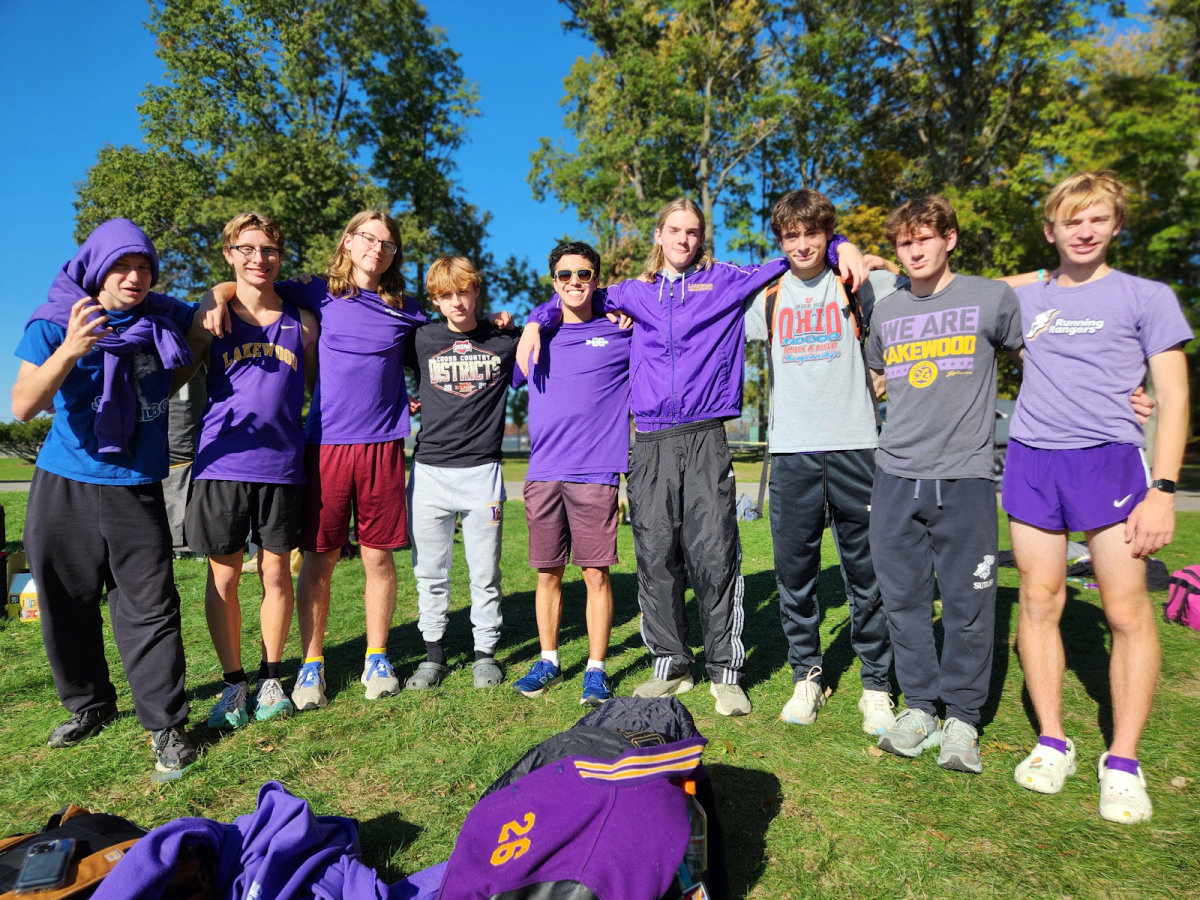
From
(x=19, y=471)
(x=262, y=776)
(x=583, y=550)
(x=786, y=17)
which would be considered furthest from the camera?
(x=786, y=17)

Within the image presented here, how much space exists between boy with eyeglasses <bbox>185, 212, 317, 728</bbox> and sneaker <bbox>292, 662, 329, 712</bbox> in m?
0.08

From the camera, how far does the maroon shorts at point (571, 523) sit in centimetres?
394

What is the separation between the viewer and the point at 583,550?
396 centimetres

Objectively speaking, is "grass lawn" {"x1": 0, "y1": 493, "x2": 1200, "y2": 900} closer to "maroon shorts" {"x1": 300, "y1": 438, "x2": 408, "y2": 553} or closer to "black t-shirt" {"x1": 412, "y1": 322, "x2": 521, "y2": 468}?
"maroon shorts" {"x1": 300, "y1": 438, "x2": 408, "y2": 553}

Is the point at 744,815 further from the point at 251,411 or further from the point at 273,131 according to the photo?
the point at 273,131

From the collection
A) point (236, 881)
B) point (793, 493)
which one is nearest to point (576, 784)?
point (236, 881)

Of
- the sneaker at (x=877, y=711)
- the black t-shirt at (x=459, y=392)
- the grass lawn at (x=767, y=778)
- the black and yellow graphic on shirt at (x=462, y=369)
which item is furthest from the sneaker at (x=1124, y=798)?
the black and yellow graphic on shirt at (x=462, y=369)

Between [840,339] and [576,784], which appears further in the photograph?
[840,339]

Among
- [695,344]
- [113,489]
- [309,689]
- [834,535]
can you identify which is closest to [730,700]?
[834,535]

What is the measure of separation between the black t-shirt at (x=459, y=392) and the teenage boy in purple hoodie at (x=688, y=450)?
2.85 feet

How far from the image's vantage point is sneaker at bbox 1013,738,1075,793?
284 centimetres

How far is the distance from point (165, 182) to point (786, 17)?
20.7 meters

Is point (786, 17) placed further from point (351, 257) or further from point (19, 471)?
point (19, 471)

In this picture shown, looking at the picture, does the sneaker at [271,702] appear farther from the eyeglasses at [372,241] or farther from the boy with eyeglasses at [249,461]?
the eyeglasses at [372,241]
